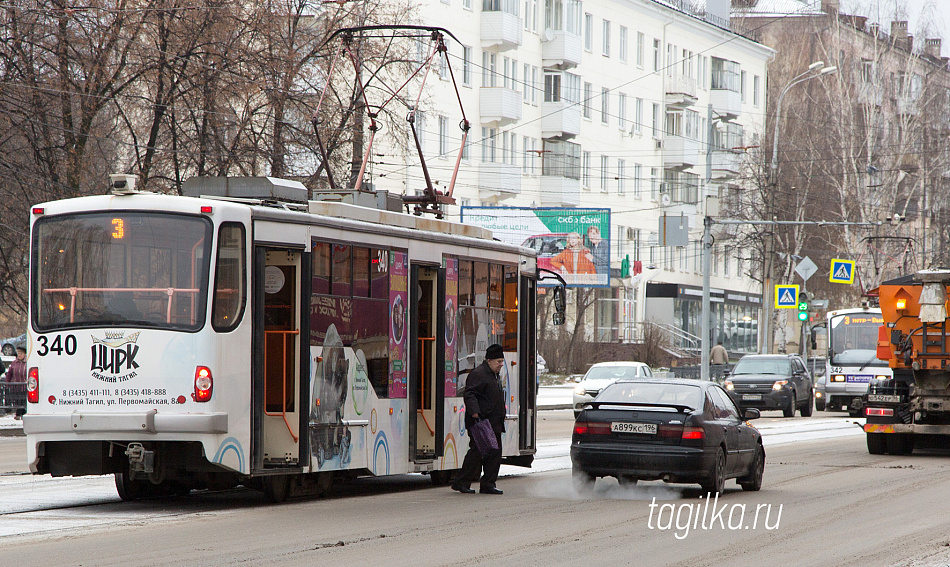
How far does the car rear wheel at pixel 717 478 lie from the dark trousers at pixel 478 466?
2.22 m

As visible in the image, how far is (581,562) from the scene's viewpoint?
10055 millimetres

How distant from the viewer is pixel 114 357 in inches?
501

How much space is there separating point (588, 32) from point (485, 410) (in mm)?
52662

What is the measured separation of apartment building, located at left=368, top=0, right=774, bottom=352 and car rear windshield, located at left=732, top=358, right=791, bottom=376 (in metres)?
16.5

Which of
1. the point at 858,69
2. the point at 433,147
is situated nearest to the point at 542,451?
the point at 433,147

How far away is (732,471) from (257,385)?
5641 millimetres

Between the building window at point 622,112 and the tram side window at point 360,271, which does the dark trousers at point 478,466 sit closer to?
the tram side window at point 360,271

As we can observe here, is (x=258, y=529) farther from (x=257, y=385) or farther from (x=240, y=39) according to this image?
(x=240, y=39)

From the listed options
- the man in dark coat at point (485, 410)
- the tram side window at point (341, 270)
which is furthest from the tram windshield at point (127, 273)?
the man in dark coat at point (485, 410)

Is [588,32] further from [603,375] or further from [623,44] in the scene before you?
[603,375]

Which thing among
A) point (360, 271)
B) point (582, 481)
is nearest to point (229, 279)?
→ point (360, 271)

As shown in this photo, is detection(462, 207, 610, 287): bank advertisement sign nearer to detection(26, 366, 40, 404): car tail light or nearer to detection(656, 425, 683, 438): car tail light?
detection(656, 425, 683, 438): car tail light

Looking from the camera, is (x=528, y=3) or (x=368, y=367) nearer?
(x=368, y=367)

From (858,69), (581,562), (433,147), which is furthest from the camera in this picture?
(858,69)
